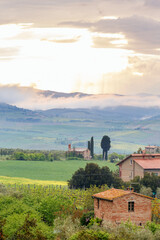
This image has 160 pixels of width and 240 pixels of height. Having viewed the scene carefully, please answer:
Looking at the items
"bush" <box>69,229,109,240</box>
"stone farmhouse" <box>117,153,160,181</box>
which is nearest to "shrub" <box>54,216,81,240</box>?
"bush" <box>69,229,109,240</box>

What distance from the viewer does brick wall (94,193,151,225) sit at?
64.4 metres

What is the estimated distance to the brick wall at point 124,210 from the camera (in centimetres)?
6444

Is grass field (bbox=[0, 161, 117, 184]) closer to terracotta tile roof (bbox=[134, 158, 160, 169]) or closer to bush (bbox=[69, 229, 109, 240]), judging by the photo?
terracotta tile roof (bbox=[134, 158, 160, 169])

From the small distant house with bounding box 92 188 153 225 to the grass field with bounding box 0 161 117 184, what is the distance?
232ft

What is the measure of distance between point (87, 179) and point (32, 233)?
55782 mm

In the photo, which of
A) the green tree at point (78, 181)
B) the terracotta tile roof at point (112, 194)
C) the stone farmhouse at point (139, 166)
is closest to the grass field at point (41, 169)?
the stone farmhouse at point (139, 166)

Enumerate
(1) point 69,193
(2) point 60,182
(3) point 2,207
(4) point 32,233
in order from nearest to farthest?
(4) point 32,233 → (3) point 2,207 → (1) point 69,193 → (2) point 60,182

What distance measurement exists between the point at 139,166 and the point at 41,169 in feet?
157

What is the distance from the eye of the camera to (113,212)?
64.4 metres

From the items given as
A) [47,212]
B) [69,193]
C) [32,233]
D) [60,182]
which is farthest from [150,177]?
[32,233]

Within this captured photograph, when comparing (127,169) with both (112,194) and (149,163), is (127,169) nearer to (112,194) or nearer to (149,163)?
(149,163)

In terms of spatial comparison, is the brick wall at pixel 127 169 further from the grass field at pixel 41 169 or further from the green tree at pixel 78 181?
the grass field at pixel 41 169

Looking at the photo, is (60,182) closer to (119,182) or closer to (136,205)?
(119,182)

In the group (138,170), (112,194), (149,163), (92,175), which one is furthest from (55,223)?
(149,163)
